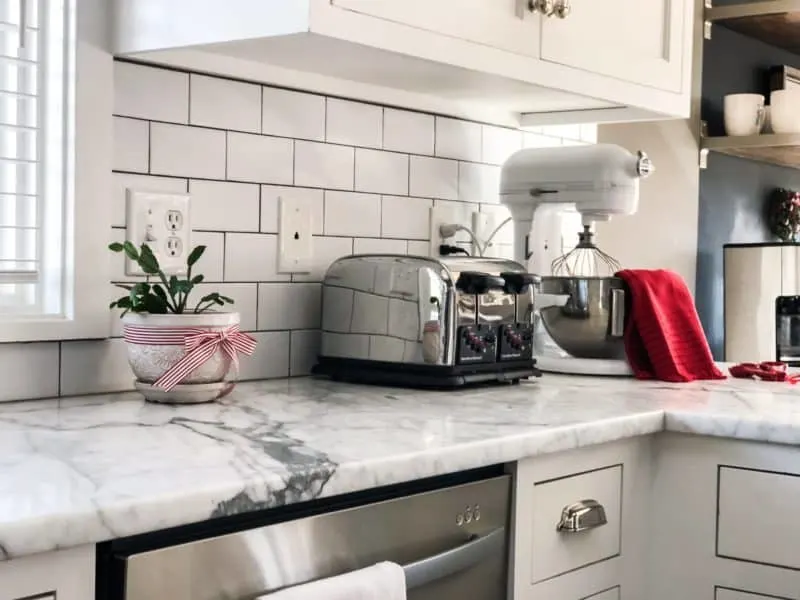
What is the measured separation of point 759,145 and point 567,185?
118 centimetres

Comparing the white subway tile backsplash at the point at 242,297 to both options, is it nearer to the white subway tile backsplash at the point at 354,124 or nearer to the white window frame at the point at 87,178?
the white window frame at the point at 87,178

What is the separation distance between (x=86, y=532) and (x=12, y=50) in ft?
3.10

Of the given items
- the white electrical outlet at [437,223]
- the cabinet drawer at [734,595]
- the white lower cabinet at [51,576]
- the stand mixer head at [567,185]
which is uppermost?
the stand mixer head at [567,185]

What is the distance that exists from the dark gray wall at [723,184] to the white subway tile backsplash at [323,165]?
62.3 inches

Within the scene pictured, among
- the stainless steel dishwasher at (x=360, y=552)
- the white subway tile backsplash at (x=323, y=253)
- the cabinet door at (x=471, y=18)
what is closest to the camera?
the stainless steel dishwasher at (x=360, y=552)

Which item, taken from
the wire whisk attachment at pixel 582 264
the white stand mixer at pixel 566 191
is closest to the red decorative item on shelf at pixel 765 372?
the white stand mixer at pixel 566 191

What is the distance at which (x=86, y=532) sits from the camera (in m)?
0.93

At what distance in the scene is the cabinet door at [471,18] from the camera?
5.09 feet

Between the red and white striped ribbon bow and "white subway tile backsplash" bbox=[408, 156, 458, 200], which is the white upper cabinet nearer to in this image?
"white subway tile backsplash" bbox=[408, 156, 458, 200]

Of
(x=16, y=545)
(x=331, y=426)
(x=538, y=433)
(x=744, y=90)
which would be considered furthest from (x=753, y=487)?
(x=744, y=90)

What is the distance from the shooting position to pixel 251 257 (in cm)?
186

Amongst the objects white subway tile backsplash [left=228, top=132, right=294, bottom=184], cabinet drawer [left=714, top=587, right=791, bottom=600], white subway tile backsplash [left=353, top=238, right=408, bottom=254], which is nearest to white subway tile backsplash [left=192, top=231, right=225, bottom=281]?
white subway tile backsplash [left=228, top=132, right=294, bottom=184]

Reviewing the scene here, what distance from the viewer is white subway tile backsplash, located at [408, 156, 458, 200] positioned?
216 cm

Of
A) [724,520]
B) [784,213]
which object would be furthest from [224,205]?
[784,213]
